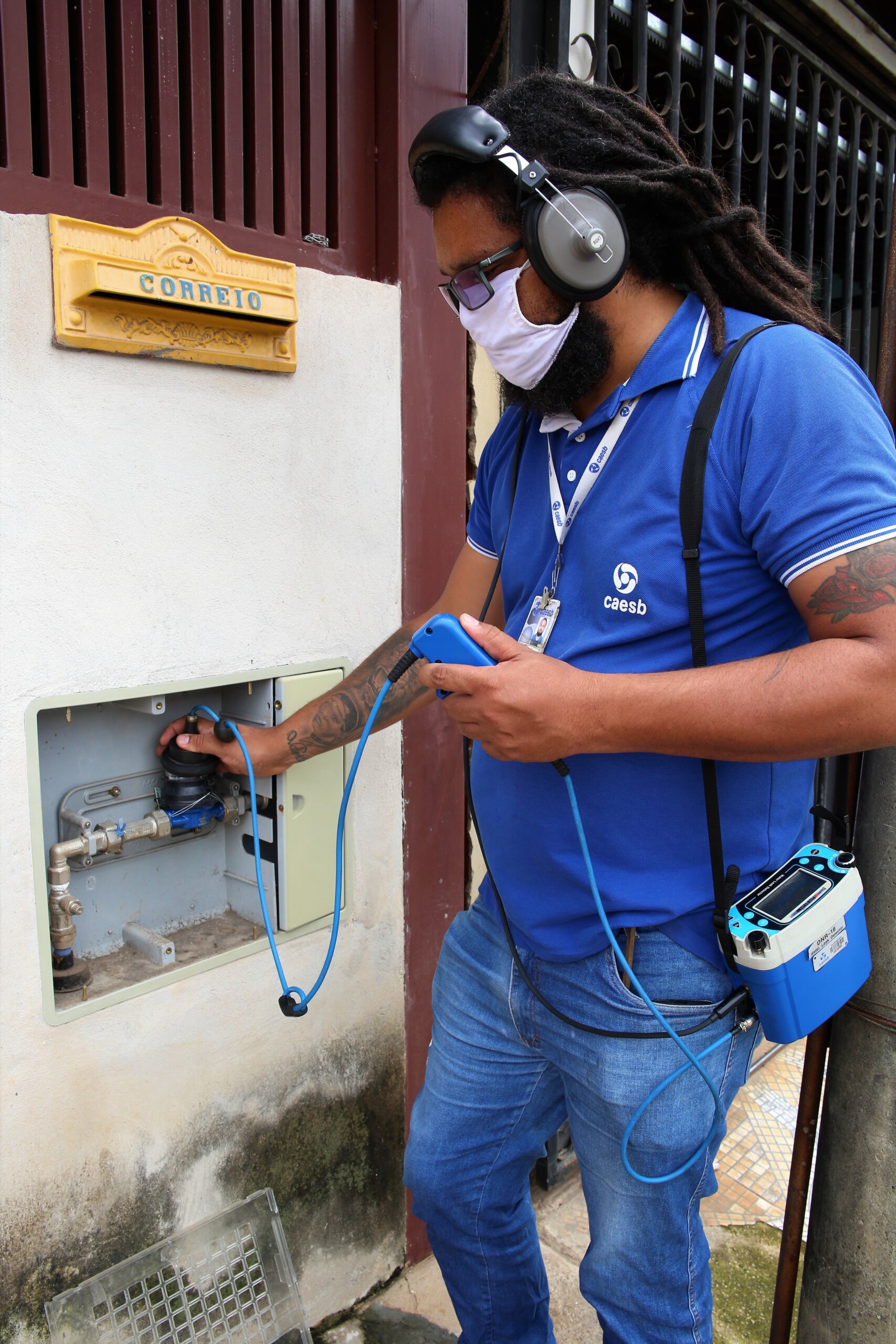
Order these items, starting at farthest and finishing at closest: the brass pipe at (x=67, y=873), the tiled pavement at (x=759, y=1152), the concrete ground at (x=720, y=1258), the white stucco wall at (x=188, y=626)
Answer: the tiled pavement at (x=759, y=1152) → the concrete ground at (x=720, y=1258) → the brass pipe at (x=67, y=873) → the white stucco wall at (x=188, y=626)

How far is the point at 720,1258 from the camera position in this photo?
258 cm

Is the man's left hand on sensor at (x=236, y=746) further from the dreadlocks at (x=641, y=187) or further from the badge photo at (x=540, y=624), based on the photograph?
the dreadlocks at (x=641, y=187)

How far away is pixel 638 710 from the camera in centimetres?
133

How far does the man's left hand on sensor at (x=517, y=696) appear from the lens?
53.2 inches

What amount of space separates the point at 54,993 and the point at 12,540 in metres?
0.79

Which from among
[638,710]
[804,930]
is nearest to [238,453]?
[638,710]

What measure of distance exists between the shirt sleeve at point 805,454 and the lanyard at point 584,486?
0.61ft

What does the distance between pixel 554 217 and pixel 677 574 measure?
0.56 metres

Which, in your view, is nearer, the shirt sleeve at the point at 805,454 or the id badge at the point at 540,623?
the shirt sleeve at the point at 805,454

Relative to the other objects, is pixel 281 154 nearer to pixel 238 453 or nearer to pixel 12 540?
pixel 238 453

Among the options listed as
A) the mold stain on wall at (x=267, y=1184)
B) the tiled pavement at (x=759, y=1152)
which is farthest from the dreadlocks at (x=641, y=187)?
the tiled pavement at (x=759, y=1152)

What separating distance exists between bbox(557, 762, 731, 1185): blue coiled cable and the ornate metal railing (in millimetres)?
1915

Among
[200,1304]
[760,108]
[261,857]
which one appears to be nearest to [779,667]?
[261,857]

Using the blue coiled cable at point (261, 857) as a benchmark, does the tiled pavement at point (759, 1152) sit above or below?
below
